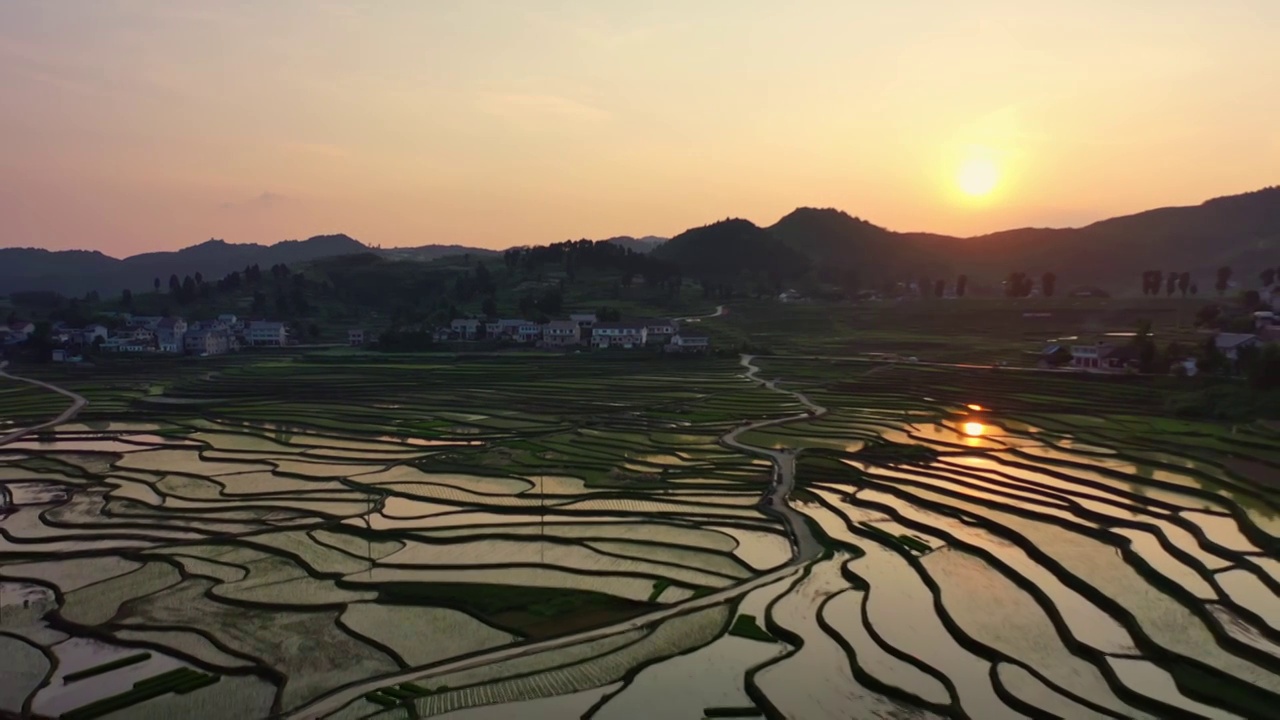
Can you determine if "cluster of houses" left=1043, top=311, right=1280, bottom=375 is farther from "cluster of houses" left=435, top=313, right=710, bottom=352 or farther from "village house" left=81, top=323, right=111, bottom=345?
"village house" left=81, top=323, right=111, bottom=345

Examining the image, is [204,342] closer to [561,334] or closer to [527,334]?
[527,334]

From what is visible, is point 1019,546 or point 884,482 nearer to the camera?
point 1019,546

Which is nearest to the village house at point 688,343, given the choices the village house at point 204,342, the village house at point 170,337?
the village house at point 204,342

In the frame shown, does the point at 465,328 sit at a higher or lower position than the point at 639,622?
higher

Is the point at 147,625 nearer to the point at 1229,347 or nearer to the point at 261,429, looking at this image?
the point at 261,429

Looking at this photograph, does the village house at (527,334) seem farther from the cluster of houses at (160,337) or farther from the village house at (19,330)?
the village house at (19,330)

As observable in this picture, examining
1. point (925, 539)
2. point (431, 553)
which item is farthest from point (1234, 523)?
point (431, 553)

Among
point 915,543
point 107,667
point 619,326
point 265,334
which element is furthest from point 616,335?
point 107,667
